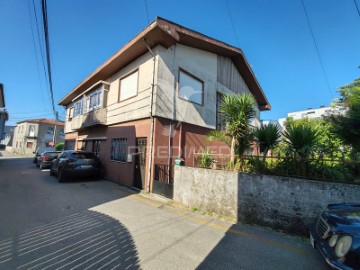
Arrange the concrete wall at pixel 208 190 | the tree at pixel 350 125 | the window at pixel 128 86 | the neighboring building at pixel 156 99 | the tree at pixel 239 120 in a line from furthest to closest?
the window at pixel 128 86
the neighboring building at pixel 156 99
the tree at pixel 239 120
the concrete wall at pixel 208 190
the tree at pixel 350 125

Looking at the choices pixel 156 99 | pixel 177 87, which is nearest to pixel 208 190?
pixel 156 99

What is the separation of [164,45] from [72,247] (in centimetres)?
814

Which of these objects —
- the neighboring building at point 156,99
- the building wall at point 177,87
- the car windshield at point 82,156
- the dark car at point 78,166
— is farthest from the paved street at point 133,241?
the building wall at point 177,87

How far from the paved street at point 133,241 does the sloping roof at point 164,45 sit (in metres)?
6.75

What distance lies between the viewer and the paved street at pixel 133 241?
315cm

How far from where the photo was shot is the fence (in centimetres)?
428

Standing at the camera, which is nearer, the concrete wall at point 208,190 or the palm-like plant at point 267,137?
the concrete wall at point 208,190

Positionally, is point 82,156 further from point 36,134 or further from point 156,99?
point 36,134

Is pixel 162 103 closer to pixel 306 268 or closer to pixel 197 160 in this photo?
pixel 197 160

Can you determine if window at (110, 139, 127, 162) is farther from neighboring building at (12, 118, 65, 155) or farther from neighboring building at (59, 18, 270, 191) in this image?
neighboring building at (12, 118, 65, 155)

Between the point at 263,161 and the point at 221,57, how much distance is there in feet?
31.1

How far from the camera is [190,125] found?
10195mm

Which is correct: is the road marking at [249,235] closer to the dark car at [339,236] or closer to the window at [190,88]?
the dark car at [339,236]

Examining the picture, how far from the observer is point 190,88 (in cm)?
1036
